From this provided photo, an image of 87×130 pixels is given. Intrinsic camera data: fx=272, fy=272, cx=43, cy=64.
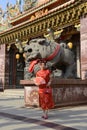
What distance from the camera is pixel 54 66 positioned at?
375 inches

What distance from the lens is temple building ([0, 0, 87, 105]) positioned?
40.0 ft

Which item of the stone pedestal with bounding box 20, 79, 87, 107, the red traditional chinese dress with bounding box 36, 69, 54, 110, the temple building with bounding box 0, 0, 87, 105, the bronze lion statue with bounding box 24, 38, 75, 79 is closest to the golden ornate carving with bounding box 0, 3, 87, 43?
the temple building with bounding box 0, 0, 87, 105

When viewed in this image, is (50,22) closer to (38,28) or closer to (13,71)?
(38,28)

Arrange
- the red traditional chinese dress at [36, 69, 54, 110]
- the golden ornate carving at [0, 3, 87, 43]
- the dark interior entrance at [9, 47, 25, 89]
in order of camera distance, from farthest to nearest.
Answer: the dark interior entrance at [9, 47, 25, 89], the golden ornate carving at [0, 3, 87, 43], the red traditional chinese dress at [36, 69, 54, 110]

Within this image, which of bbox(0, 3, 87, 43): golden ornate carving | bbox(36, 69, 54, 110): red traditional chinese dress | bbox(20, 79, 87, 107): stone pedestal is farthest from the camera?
bbox(0, 3, 87, 43): golden ornate carving

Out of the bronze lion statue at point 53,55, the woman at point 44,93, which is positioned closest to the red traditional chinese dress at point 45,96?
the woman at point 44,93

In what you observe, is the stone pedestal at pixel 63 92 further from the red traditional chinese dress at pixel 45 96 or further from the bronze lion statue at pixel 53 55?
the red traditional chinese dress at pixel 45 96

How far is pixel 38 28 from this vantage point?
1627 cm

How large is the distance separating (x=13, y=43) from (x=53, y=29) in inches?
197

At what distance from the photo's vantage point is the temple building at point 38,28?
12198 mm

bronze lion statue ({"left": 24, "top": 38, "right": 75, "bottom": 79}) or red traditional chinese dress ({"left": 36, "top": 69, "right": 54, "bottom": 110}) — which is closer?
red traditional chinese dress ({"left": 36, "top": 69, "right": 54, "bottom": 110})

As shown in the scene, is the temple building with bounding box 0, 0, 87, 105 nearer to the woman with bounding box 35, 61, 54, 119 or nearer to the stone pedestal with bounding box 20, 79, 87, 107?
the stone pedestal with bounding box 20, 79, 87, 107

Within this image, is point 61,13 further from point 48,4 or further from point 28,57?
point 28,57

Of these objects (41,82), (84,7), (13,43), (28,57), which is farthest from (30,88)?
(13,43)
